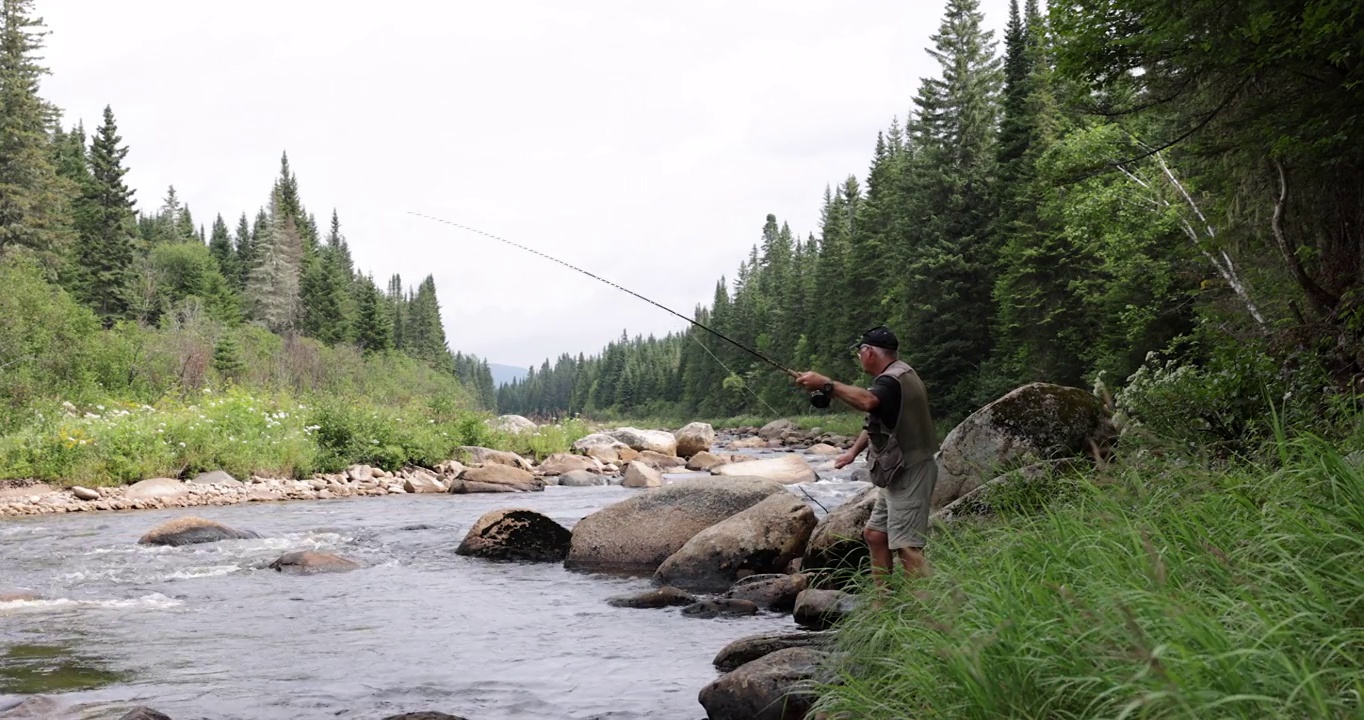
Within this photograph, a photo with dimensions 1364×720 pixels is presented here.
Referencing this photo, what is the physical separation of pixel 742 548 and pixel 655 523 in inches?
78.3

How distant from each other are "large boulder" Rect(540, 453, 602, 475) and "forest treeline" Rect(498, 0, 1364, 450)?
1028cm

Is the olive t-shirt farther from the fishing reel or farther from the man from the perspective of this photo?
the fishing reel

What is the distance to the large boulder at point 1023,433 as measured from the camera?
9.46 metres

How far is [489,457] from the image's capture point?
26.7 meters

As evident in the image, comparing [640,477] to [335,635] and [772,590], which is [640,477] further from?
[335,635]

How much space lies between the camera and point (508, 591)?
1085 cm

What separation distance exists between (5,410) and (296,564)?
1293cm

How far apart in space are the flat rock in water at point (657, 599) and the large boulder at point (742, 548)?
900 mm

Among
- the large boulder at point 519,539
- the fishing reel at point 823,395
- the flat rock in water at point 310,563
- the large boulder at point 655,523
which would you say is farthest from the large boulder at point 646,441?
the fishing reel at point 823,395

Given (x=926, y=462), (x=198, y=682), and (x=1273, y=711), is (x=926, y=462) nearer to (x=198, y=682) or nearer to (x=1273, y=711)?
(x=1273, y=711)

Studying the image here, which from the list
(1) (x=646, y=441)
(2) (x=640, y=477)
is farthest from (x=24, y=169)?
(2) (x=640, y=477)

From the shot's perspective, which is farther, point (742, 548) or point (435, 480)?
point (435, 480)

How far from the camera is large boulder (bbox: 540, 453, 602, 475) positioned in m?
26.3

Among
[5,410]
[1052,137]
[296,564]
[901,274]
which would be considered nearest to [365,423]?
[5,410]
